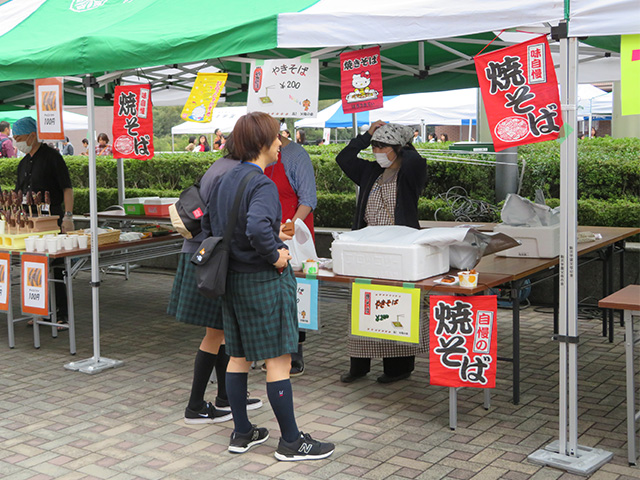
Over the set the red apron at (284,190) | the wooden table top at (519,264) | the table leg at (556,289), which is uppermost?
the red apron at (284,190)

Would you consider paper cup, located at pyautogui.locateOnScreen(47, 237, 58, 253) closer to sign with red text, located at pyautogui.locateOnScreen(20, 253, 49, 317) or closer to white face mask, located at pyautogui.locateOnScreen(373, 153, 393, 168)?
sign with red text, located at pyautogui.locateOnScreen(20, 253, 49, 317)

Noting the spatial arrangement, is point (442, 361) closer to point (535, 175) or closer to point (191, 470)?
point (191, 470)

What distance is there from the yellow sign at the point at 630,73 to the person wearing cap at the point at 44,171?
483 centimetres

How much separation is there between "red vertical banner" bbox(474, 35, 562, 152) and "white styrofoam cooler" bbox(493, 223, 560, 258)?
1.34 metres

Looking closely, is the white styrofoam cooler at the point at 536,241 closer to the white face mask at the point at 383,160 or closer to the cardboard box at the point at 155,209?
the white face mask at the point at 383,160

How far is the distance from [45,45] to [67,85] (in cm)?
339

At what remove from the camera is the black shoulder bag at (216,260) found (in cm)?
352

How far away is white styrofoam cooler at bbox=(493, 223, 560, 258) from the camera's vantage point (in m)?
4.86

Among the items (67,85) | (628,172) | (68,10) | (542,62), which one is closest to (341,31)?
(542,62)

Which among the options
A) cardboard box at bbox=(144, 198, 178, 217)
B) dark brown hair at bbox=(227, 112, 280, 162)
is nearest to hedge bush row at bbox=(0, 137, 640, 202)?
cardboard box at bbox=(144, 198, 178, 217)

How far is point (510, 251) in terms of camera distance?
5.02 meters

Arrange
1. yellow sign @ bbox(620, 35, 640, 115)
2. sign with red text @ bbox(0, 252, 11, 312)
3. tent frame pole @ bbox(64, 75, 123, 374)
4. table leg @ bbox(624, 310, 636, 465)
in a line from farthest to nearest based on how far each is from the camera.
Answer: sign with red text @ bbox(0, 252, 11, 312), tent frame pole @ bbox(64, 75, 123, 374), table leg @ bbox(624, 310, 636, 465), yellow sign @ bbox(620, 35, 640, 115)

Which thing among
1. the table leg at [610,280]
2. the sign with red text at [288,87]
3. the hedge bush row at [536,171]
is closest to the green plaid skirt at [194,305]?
the sign with red text at [288,87]

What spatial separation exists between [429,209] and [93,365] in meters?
4.42
